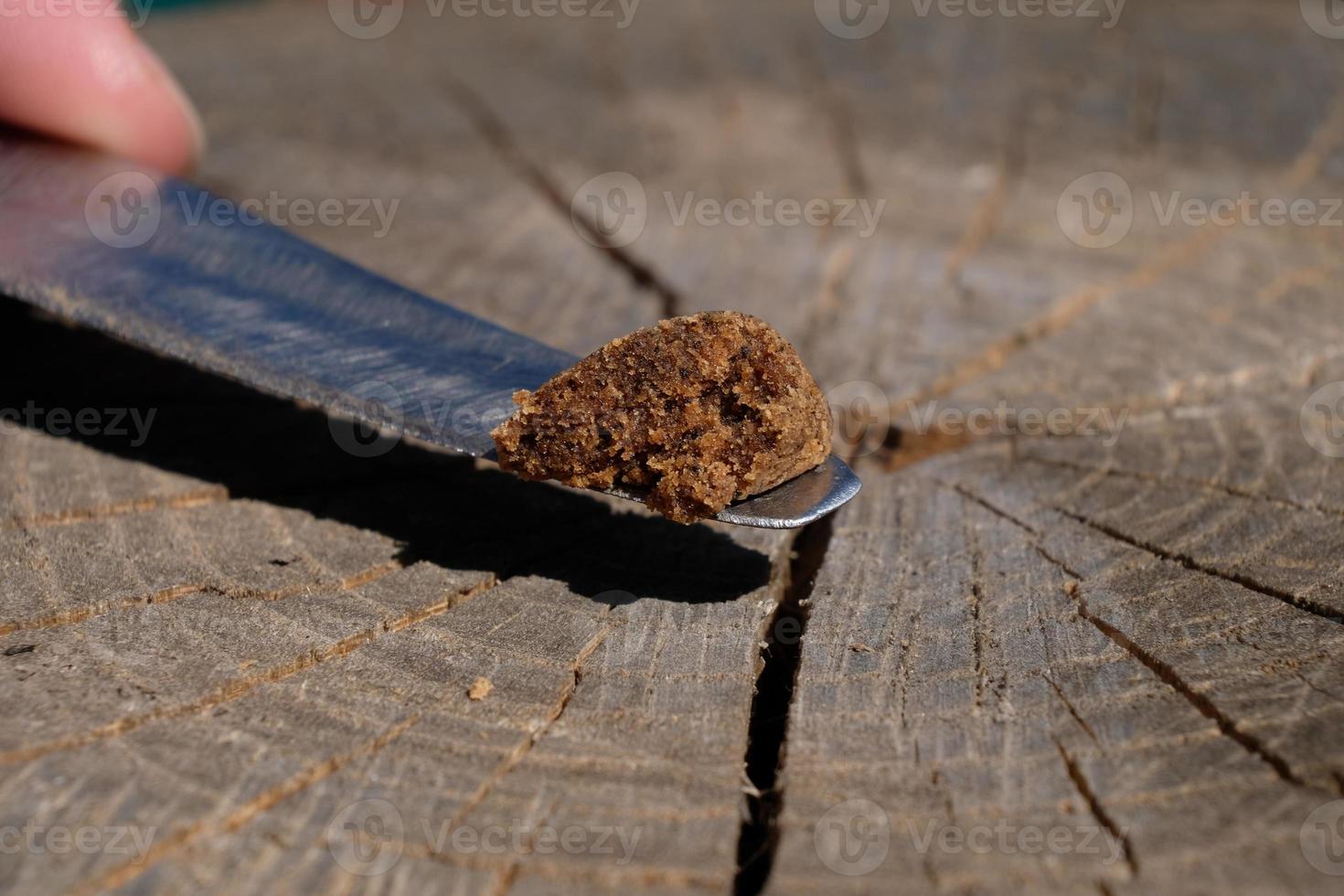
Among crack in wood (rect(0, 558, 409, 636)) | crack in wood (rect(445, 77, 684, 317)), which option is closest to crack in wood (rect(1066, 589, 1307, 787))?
crack in wood (rect(0, 558, 409, 636))

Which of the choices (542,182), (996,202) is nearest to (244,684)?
(542,182)

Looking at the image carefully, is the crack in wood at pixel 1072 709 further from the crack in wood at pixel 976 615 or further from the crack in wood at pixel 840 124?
the crack in wood at pixel 840 124

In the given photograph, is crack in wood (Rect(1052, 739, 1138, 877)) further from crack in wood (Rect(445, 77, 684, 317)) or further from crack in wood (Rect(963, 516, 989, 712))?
crack in wood (Rect(445, 77, 684, 317))

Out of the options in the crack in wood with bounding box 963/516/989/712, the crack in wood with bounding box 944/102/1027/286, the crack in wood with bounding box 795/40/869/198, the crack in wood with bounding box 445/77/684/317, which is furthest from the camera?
the crack in wood with bounding box 795/40/869/198

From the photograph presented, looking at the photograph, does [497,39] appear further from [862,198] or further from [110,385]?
[110,385]

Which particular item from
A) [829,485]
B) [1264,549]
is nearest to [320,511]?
[829,485]

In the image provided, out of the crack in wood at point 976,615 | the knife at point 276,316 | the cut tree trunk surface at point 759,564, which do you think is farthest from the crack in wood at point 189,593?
the crack in wood at point 976,615
